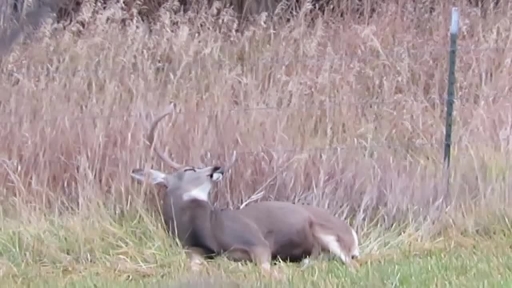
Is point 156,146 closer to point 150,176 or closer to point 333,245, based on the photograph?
point 150,176

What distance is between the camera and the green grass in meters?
5.04

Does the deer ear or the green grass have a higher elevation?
the deer ear

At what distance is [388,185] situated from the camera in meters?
6.80

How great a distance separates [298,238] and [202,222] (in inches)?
24.9

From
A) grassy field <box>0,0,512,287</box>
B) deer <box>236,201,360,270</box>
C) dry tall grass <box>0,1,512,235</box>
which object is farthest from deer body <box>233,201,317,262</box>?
dry tall grass <box>0,1,512,235</box>

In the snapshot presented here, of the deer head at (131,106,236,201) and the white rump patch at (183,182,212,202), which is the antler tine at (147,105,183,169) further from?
the white rump patch at (183,182,212,202)

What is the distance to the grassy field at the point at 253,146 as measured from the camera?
5.75 metres

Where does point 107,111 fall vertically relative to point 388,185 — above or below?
above

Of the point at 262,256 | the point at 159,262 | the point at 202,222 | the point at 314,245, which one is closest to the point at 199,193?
the point at 202,222

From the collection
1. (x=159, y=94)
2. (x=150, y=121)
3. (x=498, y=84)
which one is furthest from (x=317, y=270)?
(x=498, y=84)

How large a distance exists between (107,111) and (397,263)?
2897 millimetres

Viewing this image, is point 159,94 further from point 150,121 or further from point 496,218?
point 496,218

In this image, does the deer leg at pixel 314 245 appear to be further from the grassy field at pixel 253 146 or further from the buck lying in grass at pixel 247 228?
the grassy field at pixel 253 146

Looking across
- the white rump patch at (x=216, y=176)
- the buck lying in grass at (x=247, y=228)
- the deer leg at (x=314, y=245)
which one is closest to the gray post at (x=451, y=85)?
the buck lying in grass at (x=247, y=228)
